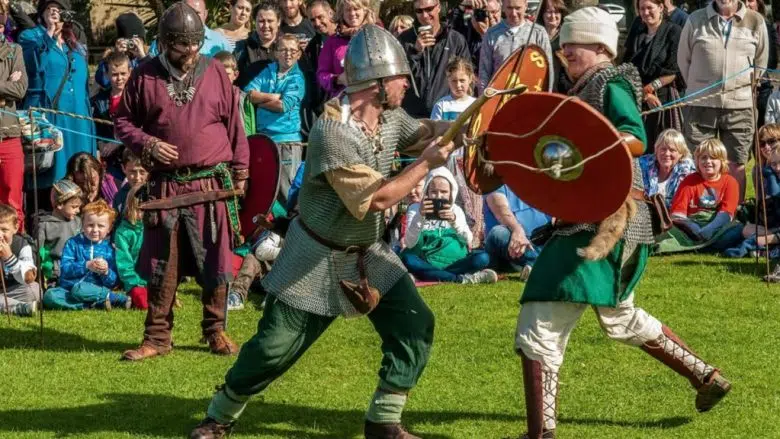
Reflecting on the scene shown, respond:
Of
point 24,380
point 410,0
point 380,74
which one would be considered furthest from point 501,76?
point 410,0

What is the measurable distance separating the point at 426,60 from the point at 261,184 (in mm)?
3380

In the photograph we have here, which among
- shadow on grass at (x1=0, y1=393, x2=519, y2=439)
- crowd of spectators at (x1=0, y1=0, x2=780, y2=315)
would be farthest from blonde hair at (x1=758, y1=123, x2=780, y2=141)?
shadow on grass at (x1=0, y1=393, x2=519, y2=439)

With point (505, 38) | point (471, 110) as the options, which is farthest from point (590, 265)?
point (505, 38)

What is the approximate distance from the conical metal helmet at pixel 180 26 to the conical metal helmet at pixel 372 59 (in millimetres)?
2151

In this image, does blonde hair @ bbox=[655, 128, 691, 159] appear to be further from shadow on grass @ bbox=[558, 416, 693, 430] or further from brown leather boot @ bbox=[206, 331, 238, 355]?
shadow on grass @ bbox=[558, 416, 693, 430]

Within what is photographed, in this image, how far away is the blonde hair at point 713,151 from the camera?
431 inches

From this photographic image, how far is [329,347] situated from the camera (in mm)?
8156

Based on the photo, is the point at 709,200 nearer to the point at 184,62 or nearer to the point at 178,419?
the point at 184,62

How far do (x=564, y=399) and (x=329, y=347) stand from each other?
1746mm

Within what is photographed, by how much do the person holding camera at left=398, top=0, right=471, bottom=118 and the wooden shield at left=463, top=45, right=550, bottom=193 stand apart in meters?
4.80

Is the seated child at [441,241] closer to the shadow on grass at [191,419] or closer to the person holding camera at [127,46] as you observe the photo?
the person holding camera at [127,46]

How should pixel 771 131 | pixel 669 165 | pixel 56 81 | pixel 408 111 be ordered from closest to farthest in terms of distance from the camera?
pixel 771 131
pixel 408 111
pixel 669 165
pixel 56 81

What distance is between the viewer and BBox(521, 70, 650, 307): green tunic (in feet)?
18.7

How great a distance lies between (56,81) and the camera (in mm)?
11492
